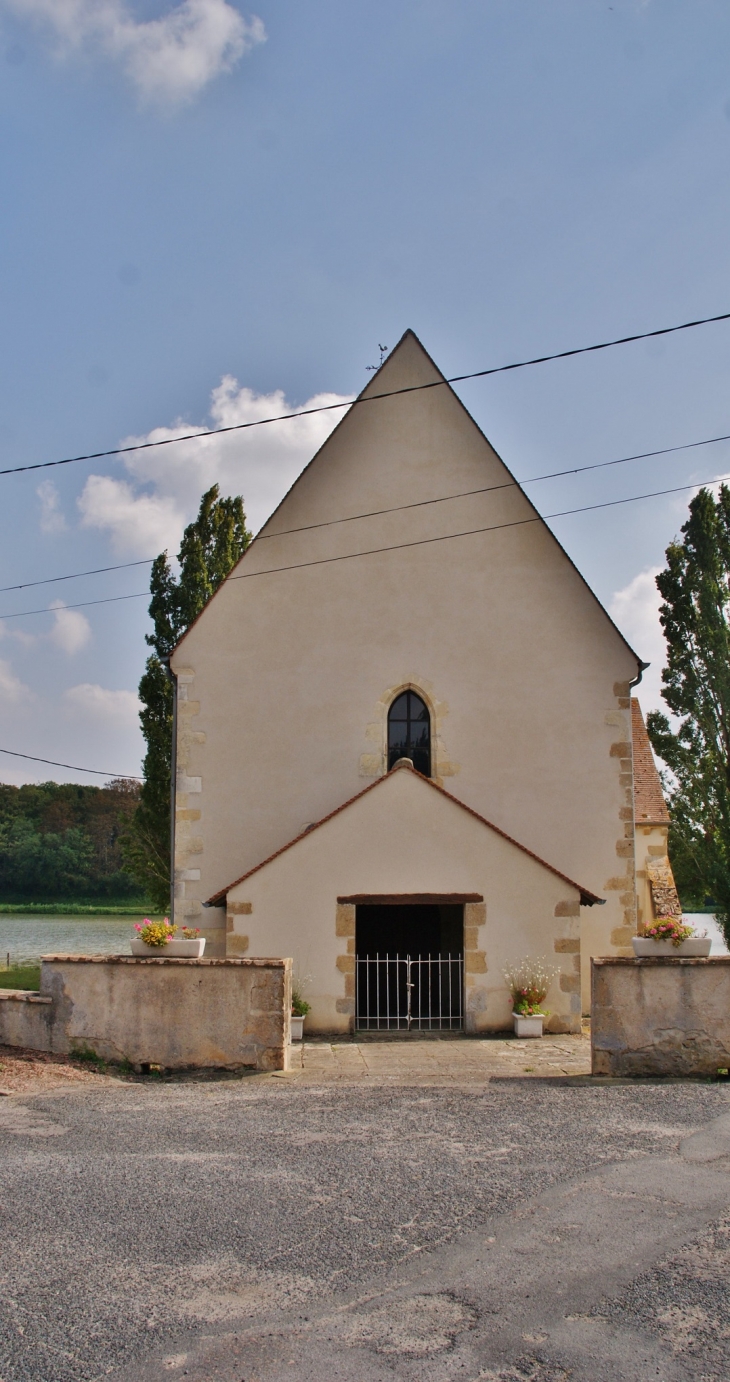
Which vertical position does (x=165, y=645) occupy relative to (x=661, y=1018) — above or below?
above

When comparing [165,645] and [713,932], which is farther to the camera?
[713,932]

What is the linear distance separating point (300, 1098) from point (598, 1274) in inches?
169

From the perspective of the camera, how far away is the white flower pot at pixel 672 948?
9492mm

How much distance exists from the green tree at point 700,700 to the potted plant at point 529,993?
29.1 ft

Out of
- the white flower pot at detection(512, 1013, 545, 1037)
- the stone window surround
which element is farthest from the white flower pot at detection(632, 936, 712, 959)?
the stone window surround

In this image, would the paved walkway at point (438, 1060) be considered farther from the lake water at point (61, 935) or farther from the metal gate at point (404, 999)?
the lake water at point (61, 935)

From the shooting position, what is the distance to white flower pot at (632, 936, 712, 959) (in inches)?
374

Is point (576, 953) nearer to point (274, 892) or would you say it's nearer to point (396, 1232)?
point (274, 892)

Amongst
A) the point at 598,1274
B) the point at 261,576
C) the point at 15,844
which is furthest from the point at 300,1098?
the point at 15,844

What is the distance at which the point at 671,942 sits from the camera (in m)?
9.57

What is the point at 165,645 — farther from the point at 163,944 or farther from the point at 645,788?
the point at 163,944

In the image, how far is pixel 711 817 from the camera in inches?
814

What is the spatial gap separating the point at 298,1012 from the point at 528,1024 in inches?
107

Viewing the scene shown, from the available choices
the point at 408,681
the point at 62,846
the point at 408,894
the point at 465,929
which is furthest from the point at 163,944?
the point at 62,846
